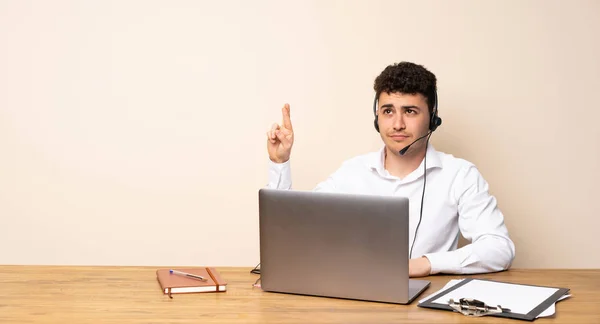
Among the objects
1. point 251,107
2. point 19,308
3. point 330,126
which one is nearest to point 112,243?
point 251,107

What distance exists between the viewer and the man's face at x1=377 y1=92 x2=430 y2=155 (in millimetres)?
2510

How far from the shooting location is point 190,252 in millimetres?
3242

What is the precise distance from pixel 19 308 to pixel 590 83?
2.50 metres

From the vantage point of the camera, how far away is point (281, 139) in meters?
2.45

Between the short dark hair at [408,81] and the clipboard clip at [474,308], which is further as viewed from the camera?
the short dark hair at [408,81]

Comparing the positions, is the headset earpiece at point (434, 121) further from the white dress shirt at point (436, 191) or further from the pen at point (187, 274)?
the pen at point (187, 274)

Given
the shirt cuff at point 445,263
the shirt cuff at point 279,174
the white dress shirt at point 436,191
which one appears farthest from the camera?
the shirt cuff at point 279,174

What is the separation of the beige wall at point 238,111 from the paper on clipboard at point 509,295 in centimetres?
135

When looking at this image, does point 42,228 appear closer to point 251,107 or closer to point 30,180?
point 30,180

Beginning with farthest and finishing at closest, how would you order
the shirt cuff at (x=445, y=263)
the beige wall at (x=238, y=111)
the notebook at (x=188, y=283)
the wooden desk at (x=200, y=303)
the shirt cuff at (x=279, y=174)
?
the beige wall at (x=238, y=111), the shirt cuff at (x=279, y=174), the shirt cuff at (x=445, y=263), the notebook at (x=188, y=283), the wooden desk at (x=200, y=303)

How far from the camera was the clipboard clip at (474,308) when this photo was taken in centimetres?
160

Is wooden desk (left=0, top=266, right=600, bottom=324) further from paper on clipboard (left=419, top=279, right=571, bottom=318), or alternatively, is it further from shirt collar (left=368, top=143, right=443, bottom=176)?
shirt collar (left=368, top=143, right=443, bottom=176)

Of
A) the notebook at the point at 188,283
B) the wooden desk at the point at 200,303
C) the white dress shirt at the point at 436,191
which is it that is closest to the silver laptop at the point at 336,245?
the wooden desk at the point at 200,303

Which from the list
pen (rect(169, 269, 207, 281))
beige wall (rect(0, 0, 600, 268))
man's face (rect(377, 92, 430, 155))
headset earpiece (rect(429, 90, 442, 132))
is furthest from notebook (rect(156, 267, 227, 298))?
beige wall (rect(0, 0, 600, 268))
